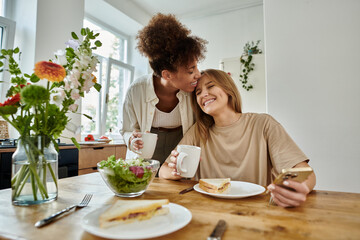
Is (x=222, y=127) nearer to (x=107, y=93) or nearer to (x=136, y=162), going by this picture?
(x=136, y=162)

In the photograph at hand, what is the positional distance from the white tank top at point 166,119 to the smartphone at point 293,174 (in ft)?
3.57

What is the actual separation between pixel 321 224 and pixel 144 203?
442 mm

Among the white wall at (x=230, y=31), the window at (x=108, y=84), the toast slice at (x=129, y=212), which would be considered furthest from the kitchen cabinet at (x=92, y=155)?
the toast slice at (x=129, y=212)

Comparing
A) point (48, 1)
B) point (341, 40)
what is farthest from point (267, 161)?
point (48, 1)

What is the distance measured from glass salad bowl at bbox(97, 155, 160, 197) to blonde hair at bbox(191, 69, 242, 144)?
693mm

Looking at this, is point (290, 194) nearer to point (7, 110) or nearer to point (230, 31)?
point (7, 110)

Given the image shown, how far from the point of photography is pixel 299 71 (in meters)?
2.41

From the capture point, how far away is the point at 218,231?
21.2 inches

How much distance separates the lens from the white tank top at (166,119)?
1.77 metres

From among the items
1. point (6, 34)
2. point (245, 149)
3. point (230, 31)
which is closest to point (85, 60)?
point (245, 149)

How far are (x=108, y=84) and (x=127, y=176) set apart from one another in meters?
3.82

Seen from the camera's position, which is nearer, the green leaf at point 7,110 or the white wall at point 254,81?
the green leaf at point 7,110

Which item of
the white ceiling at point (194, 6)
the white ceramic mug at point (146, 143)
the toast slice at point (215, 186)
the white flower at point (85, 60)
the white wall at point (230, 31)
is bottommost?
the toast slice at point (215, 186)

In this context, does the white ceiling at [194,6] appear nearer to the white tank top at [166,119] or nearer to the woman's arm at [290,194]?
the white tank top at [166,119]
